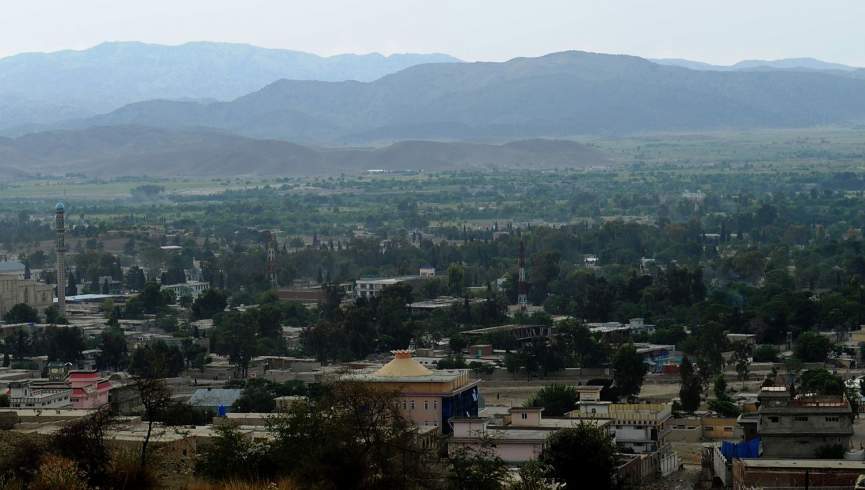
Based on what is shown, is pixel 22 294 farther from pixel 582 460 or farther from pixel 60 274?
pixel 582 460

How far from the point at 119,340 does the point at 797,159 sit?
459 ft

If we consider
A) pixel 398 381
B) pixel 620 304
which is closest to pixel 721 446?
pixel 398 381

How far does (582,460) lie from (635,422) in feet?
22.8

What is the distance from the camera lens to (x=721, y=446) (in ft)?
114

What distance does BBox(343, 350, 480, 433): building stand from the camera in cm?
3738

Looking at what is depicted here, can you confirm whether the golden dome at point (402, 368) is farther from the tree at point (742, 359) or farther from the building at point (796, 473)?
the tree at point (742, 359)

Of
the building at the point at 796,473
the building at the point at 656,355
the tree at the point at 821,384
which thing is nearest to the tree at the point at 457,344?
the building at the point at 656,355

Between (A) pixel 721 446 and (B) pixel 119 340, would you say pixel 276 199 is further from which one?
(A) pixel 721 446

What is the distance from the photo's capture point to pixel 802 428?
33844 millimetres

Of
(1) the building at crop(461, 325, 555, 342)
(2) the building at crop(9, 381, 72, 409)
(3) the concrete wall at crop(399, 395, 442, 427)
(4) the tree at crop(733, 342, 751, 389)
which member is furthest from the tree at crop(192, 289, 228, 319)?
(3) the concrete wall at crop(399, 395, 442, 427)

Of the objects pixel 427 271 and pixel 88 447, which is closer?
pixel 88 447

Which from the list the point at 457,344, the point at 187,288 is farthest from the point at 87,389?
the point at 187,288

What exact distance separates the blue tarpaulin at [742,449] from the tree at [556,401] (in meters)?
5.80

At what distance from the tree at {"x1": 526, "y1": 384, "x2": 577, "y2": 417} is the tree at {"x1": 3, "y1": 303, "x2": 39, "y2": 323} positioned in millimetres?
28036
